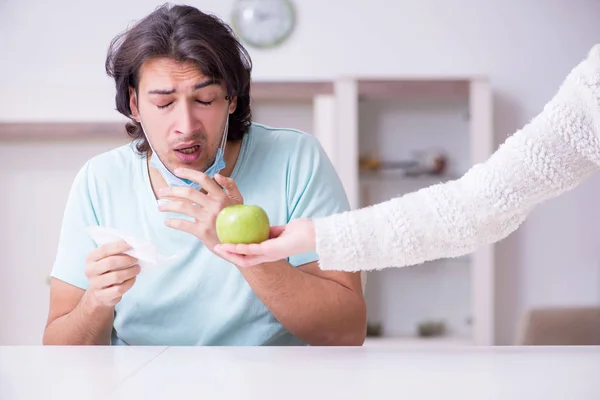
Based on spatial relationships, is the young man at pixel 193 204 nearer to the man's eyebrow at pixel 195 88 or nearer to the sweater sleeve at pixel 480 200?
the man's eyebrow at pixel 195 88

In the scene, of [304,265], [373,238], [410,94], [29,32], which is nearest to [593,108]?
[373,238]

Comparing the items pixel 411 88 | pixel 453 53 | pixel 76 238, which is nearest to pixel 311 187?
pixel 76 238

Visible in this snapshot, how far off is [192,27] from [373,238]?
682 mm

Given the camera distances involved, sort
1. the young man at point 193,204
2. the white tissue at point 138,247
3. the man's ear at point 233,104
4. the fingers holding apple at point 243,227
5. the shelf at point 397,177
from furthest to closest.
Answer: the shelf at point 397,177
the man's ear at point 233,104
the young man at point 193,204
the white tissue at point 138,247
the fingers holding apple at point 243,227

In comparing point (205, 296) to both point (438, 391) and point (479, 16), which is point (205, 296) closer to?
point (438, 391)

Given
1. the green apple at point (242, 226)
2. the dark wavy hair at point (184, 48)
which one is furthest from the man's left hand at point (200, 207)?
the dark wavy hair at point (184, 48)

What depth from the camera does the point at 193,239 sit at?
1.49 meters

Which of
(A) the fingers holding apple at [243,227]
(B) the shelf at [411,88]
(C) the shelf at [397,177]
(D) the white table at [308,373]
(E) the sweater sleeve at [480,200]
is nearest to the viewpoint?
(D) the white table at [308,373]

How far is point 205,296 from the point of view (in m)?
1.47

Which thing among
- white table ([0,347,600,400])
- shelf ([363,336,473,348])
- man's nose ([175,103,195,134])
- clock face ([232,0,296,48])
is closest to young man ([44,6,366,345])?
man's nose ([175,103,195,134])

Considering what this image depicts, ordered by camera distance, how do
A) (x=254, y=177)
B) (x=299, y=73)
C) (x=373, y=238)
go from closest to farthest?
(x=373, y=238) < (x=254, y=177) < (x=299, y=73)

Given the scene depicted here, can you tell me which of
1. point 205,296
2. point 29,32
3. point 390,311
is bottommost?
point 390,311

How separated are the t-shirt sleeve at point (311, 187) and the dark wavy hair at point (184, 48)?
0.19 m

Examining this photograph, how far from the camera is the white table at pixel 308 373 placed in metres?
0.86
